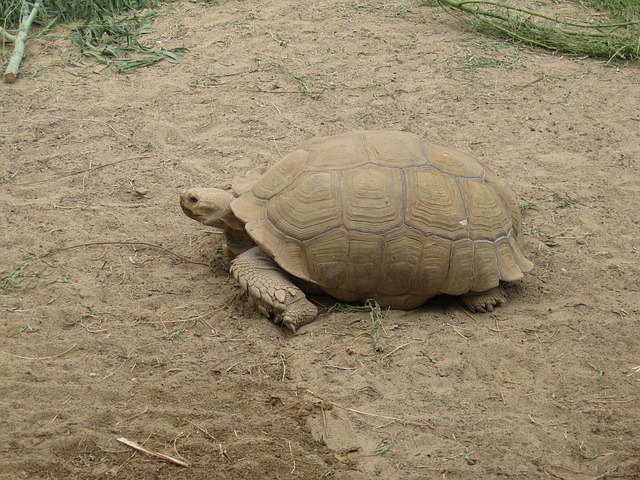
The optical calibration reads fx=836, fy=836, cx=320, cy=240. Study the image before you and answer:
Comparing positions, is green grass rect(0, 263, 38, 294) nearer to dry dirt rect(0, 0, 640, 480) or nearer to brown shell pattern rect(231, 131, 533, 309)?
dry dirt rect(0, 0, 640, 480)

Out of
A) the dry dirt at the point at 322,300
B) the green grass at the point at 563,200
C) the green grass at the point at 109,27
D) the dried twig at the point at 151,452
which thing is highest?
the green grass at the point at 109,27

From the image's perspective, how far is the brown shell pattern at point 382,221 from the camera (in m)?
4.05

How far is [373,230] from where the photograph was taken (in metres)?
4.03

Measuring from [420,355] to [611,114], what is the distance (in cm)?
317

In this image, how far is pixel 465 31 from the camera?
735 centimetres

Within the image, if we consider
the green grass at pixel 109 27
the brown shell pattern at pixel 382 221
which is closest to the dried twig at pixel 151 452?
the brown shell pattern at pixel 382 221

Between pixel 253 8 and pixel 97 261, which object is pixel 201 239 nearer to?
pixel 97 261

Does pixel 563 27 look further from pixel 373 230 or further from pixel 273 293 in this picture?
pixel 273 293

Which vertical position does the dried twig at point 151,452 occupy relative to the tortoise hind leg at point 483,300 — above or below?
above

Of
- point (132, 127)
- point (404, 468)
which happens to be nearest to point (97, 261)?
point (132, 127)

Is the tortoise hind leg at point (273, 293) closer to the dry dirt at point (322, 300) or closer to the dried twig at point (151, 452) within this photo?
the dry dirt at point (322, 300)

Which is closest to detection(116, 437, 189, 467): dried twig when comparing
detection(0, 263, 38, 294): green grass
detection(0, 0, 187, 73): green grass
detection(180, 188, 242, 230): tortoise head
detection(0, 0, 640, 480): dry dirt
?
detection(0, 0, 640, 480): dry dirt

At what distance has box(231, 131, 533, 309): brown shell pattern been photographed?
4047 millimetres

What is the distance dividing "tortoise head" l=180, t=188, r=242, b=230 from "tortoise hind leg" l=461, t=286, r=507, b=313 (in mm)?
1259
